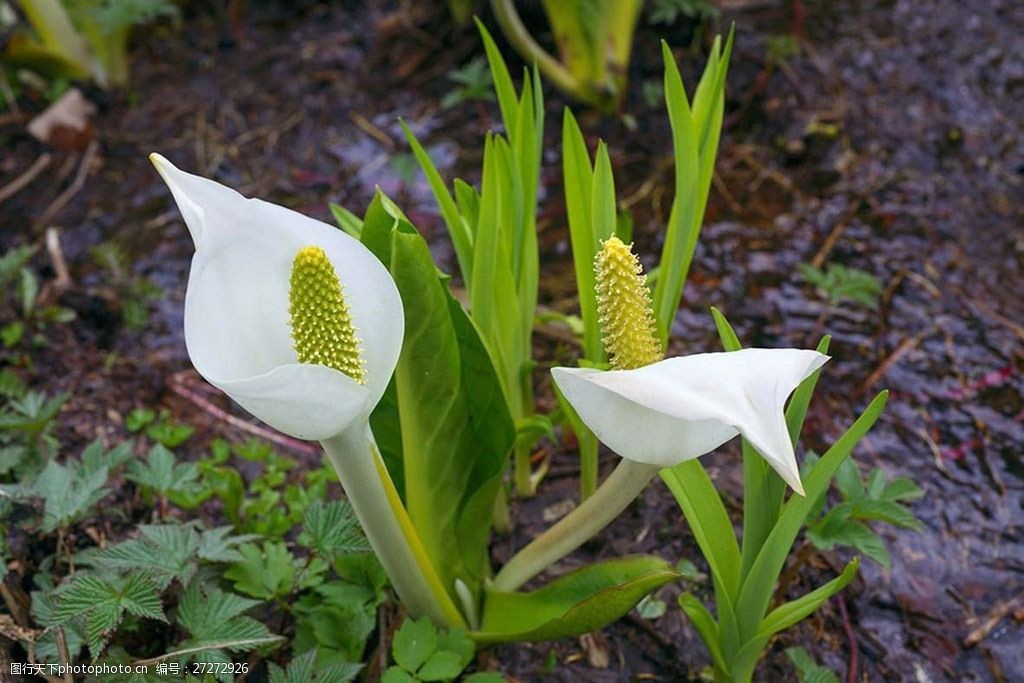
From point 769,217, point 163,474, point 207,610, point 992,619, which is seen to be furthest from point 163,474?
point 769,217

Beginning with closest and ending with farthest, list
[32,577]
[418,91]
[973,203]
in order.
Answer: [32,577] → [973,203] → [418,91]

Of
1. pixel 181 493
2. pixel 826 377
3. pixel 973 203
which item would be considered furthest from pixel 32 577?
pixel 973 203

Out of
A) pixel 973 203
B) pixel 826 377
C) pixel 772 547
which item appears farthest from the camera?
pixel 973 203

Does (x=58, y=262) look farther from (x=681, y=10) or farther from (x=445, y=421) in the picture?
(x=681, y=10)

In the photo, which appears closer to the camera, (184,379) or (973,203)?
(184,379)

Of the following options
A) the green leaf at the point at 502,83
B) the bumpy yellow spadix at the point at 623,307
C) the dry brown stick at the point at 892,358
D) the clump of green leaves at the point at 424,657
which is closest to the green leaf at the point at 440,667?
the clump of green leaves at the point at 424,657

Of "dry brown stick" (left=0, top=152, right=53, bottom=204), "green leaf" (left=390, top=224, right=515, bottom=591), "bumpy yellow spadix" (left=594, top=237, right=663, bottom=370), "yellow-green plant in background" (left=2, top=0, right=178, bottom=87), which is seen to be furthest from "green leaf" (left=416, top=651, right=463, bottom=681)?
"yellow-green plant in background" (left=2, top=0, right=178, bottom=87)

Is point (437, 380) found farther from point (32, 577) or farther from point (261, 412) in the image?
point (32, 577)
